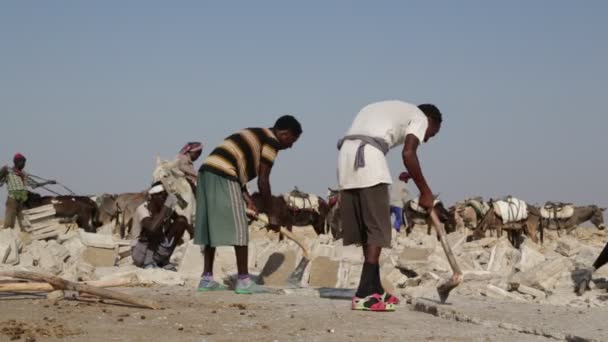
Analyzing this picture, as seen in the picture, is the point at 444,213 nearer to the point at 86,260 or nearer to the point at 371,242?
the point at 86,260

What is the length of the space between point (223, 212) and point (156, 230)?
10.0 feet

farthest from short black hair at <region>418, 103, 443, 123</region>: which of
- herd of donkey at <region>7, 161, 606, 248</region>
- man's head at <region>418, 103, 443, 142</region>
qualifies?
herd of donkey at <region>7, 161, 606, 248</region>

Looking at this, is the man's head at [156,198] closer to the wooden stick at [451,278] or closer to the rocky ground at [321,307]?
the rocky ground at [321,307]

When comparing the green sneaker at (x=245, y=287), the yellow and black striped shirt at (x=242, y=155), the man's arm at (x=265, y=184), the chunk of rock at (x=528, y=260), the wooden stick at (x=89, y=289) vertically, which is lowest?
the green sneaker at (x=245, y=287)

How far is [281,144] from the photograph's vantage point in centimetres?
730

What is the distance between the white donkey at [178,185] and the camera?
38.4 ft

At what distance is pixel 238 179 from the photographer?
7.29 meters

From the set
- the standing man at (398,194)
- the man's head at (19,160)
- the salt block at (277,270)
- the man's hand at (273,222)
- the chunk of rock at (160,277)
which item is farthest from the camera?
the standing man at (398,194)

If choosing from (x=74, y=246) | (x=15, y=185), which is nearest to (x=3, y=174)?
(x=15, y=185)

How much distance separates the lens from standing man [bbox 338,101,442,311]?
5.93 m

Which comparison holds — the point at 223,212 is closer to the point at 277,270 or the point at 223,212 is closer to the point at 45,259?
the point at 277,270

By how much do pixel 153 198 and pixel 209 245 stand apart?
2.92 metres

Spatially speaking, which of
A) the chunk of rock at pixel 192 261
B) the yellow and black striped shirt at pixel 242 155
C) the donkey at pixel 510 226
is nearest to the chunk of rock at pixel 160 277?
the chunk of rock at pixel 192 261

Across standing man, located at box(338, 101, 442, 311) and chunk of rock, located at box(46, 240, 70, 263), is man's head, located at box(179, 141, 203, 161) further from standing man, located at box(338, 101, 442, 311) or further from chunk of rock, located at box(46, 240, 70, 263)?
standing man, located at box(338, 101, 442, 311)
